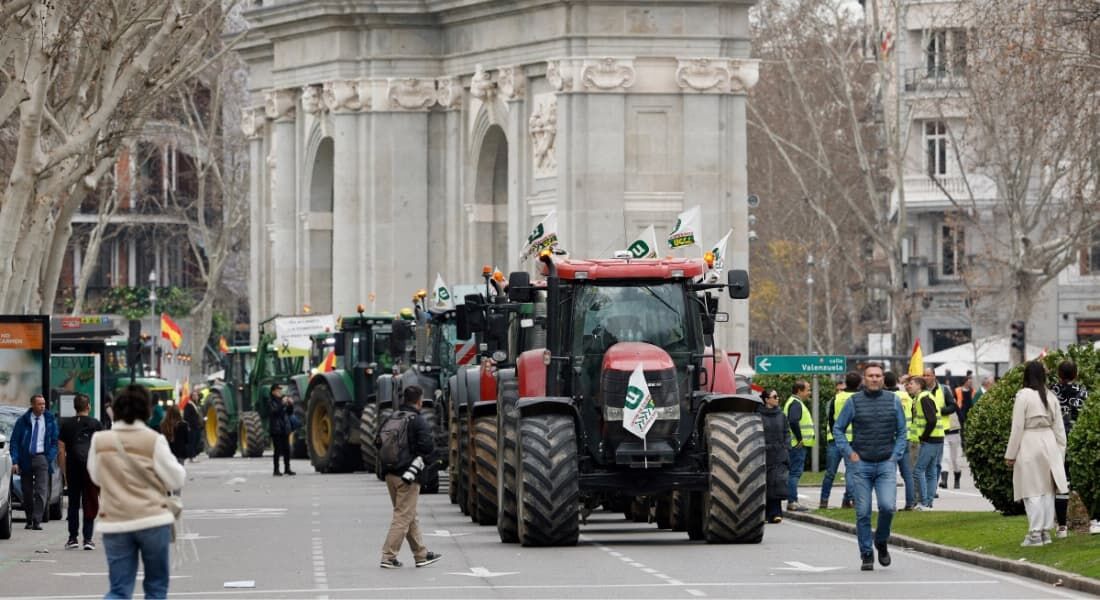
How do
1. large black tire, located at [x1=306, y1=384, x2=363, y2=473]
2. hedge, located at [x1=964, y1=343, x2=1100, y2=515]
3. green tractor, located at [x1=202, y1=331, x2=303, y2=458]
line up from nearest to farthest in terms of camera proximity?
hedge, located at [x1=964, y1=343, x2=1100, y2=515] → large black tire, located at [x1=306, y1=384, x2=363, y2=473] → green tractor, located at [x1=202, y1=331, x2=303, y2=458]

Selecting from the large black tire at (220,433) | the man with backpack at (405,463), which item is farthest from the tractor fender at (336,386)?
the man with backpack at (405,463)

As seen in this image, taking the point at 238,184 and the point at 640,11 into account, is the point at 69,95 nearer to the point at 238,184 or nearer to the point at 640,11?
the point at 640,11

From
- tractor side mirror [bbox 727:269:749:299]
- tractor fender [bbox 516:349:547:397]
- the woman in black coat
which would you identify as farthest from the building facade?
tractor side mirror [bbox 727:269:749:299]

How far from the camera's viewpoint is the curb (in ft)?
76.1

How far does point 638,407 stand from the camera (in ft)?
93.3

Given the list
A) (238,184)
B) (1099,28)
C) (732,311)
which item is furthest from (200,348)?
(1099,28)

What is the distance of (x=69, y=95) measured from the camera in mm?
45469

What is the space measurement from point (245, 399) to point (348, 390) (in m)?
14.4

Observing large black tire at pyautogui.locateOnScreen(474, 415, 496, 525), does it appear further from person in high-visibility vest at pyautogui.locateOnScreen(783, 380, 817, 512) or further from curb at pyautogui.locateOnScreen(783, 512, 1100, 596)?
person in high-visibility vest at pyautogui.locateOnScreen(783, 380, 817, 512)

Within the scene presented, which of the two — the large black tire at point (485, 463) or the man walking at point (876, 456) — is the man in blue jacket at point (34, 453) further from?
the man walking at point (876, 456)

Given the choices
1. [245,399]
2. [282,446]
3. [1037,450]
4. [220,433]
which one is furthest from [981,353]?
[1037,450]

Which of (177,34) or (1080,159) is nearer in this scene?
(177,34)

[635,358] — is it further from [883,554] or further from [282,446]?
[282,446]

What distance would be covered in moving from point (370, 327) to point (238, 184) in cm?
4748
